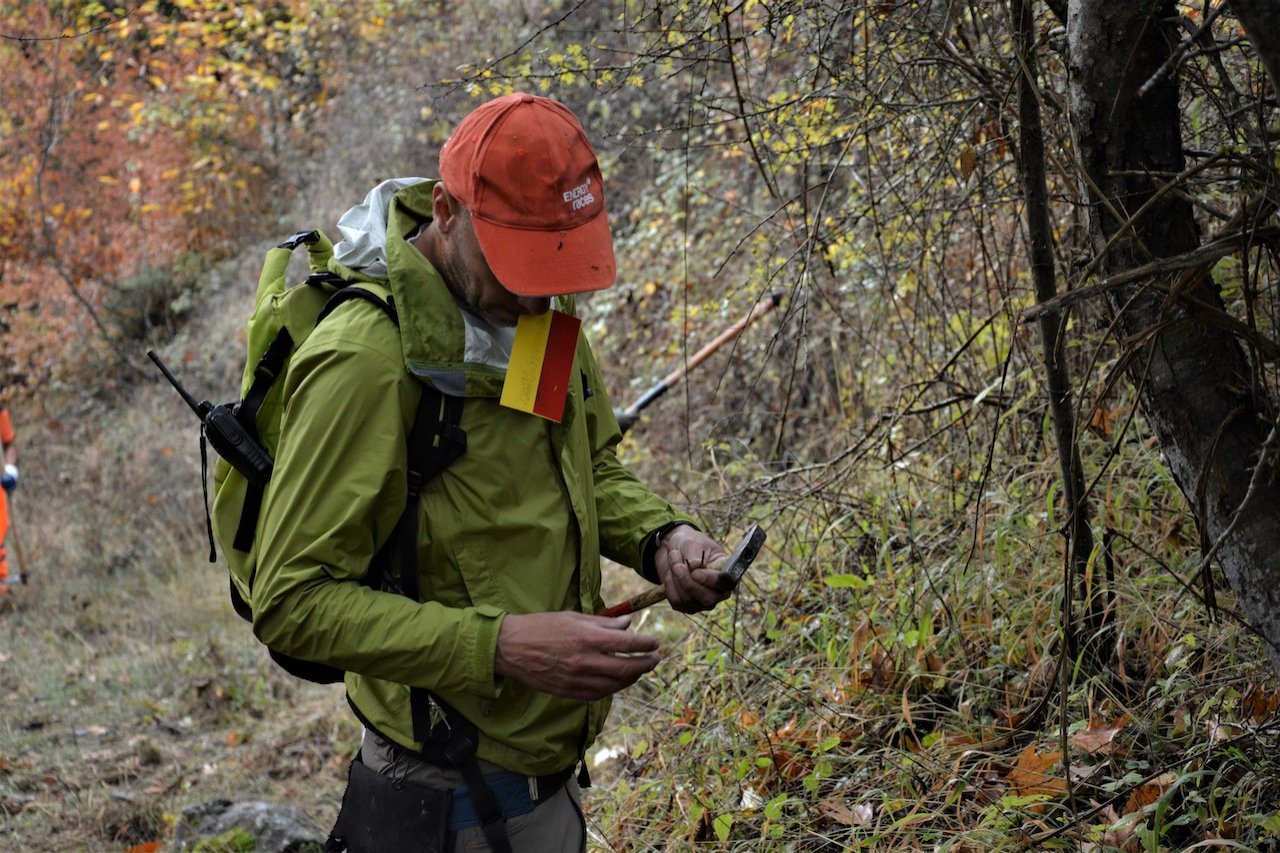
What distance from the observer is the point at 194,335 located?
564 inches

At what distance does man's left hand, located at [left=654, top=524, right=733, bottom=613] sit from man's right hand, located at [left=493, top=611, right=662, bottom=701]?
0.29m

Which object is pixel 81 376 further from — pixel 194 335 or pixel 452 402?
pixel 452 402

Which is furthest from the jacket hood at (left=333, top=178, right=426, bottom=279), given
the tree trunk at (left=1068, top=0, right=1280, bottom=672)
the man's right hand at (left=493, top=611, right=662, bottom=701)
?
the tree trunk at (left=1068, top=0, right=1280, bottom=672)

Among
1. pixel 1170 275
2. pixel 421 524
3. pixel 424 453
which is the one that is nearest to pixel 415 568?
pixel 421 524

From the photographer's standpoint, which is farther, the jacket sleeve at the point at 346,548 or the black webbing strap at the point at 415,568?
the black webbing strap at the point at 415,568

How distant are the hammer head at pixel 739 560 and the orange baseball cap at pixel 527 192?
554 mm

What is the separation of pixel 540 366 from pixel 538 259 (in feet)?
0.63

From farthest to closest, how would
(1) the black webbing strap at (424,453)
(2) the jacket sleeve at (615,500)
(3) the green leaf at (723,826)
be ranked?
(3) the green leaf at (723,826) < (2) the jacket sleeve at (615,500) < (1) the black webbing strap at (424,453)

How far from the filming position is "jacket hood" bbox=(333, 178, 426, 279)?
2131mm

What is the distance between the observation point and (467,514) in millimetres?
2031

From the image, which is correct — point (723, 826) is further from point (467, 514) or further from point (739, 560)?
point (467, 514)

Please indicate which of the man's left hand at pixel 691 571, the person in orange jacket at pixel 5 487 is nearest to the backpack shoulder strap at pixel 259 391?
the man's left hand at pixel 691 571

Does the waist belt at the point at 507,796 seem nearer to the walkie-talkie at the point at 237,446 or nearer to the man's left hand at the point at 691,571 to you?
the man's left hand at the point at 691,571

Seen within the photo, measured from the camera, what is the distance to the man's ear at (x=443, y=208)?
2125 millimetres
